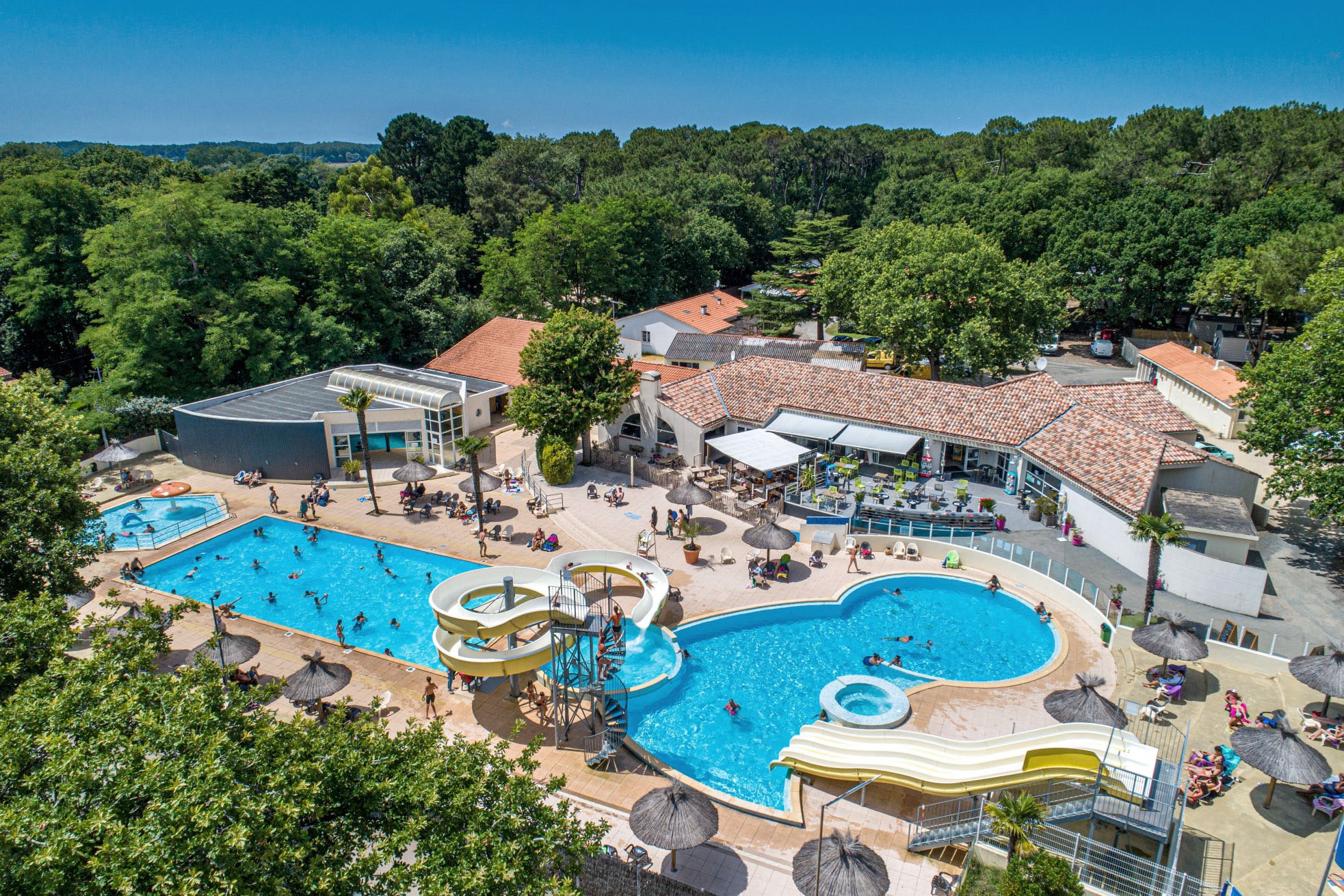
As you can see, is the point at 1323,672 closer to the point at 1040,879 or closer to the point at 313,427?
the point at 1040,879

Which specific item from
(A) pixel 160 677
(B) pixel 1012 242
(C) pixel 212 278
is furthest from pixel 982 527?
(B) pixel 1012 242

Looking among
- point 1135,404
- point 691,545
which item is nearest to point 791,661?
point 691,545

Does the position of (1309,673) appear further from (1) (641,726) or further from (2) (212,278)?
(2) (212,278)

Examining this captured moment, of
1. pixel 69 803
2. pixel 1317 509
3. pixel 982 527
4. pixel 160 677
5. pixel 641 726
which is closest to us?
pixel 69 803

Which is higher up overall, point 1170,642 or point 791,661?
point 1170,642

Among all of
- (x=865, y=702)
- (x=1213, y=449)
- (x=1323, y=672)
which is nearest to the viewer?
(x=1323, y=672)

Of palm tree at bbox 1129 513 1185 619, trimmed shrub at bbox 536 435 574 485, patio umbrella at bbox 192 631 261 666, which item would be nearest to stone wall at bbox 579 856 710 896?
patio umbrella at bbox 192 631 261 666

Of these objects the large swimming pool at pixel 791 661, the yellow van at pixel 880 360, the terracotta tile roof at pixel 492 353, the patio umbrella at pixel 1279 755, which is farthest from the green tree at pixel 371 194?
the patio umbrella at pixel 1279 755

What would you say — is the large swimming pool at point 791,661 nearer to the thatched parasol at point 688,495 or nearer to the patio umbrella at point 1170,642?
the patio umbrella at point 1170,642
